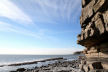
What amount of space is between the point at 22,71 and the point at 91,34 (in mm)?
38594

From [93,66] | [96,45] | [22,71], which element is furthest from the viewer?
[22,71]

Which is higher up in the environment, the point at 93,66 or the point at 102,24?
the point at 102,24

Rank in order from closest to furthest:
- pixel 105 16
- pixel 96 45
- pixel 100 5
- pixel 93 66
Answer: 1. pixel 105 16
2. pixel 100 5
3. pixel 93 66
4. pixel 96 45

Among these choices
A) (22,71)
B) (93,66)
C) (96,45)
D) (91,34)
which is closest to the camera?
(91,34)

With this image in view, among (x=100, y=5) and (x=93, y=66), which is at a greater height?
(x=100, y=5)

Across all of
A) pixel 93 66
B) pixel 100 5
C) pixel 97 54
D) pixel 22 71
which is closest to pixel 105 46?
pixel 97 54

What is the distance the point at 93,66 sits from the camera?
1128cm

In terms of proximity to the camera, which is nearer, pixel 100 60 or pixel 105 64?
pixel 105 64

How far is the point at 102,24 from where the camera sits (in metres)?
9.09

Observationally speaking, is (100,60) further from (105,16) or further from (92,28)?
(105,16)

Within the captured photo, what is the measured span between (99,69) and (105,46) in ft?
7.32

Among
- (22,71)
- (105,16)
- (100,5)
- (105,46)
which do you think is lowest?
(22,71)

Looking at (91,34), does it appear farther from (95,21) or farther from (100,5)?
(100,5)

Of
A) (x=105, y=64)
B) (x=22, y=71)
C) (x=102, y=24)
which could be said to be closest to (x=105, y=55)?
(x=105, y=64)
